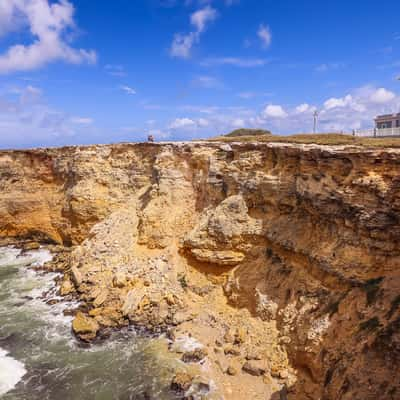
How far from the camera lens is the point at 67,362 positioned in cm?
1839

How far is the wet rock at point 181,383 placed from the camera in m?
16.0

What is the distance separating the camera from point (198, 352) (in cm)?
1791

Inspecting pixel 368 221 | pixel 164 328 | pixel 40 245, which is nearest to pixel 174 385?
pixel 164 328

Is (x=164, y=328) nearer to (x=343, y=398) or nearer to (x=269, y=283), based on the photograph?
(x=269, y=283)

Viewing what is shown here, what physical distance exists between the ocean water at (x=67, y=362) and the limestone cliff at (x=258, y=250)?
5.26 ft

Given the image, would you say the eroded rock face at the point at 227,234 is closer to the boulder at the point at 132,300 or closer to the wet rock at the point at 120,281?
the boulder at the point at 132,300

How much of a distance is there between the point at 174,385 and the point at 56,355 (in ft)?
23.9

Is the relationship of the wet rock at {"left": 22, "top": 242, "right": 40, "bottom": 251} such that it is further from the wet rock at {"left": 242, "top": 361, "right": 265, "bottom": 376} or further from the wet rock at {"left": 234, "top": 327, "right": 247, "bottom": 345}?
the wet rock at {"left": 242, "top": 361, "right": 265, "bottom": 376}

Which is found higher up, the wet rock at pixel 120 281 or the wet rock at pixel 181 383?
the wet rock at pixel 120 281

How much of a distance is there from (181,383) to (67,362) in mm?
6652

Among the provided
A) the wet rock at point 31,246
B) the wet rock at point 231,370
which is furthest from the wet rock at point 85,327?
the wet rock at point 31,246

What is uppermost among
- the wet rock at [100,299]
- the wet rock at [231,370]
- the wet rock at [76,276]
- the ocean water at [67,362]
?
the wet rock at [76,276]

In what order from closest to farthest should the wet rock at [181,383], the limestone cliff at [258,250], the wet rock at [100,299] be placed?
1. the limestone cliff at [258,250]
2. the wet rock at [181,383]
3. the wet rock at [100,299]

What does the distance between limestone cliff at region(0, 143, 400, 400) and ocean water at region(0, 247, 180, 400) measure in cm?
160
